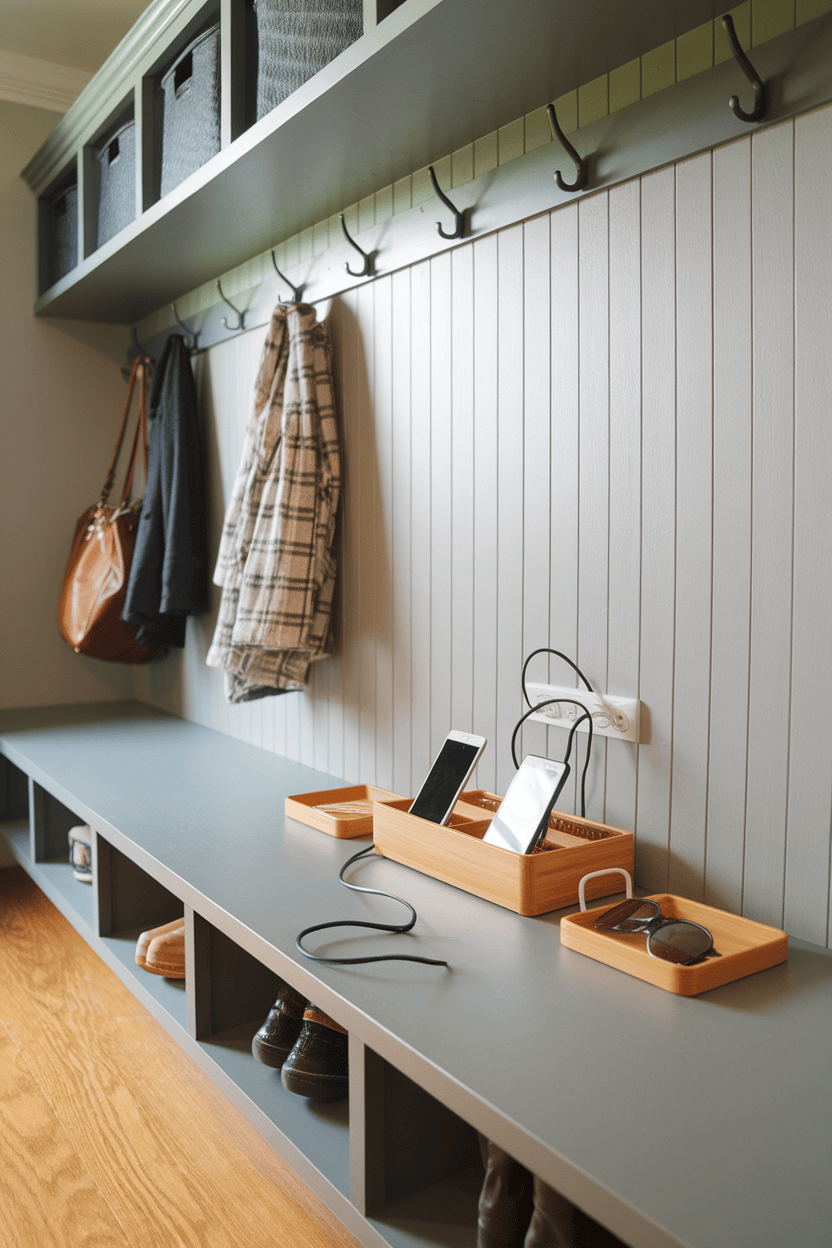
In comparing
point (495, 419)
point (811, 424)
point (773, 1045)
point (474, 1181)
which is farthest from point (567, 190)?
point (474, 1181)

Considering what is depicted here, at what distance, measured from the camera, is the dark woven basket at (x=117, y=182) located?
2207mm

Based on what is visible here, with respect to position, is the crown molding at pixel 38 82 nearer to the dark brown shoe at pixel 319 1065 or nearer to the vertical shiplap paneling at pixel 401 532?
the vertical shiplap paneling at pixel 401 532

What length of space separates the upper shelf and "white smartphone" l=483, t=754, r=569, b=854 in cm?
95

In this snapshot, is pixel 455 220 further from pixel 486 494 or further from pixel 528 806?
pixel 528 806

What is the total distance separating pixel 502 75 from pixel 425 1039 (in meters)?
1.25

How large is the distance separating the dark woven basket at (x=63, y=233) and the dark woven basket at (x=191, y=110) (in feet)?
2.23

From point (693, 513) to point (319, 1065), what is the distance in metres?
0.86

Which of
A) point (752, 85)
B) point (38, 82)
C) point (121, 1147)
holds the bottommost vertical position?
point (121, 1147)

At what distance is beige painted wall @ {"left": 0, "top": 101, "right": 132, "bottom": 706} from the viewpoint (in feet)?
9.36

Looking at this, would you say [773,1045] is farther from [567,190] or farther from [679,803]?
[567,190]

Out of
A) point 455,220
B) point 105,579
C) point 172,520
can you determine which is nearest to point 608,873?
point 455,220

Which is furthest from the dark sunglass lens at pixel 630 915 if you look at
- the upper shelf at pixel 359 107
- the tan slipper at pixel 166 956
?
the upper shelf at pixel 359 107

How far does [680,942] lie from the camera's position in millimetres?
1013

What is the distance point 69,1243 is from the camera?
1.27 meters
